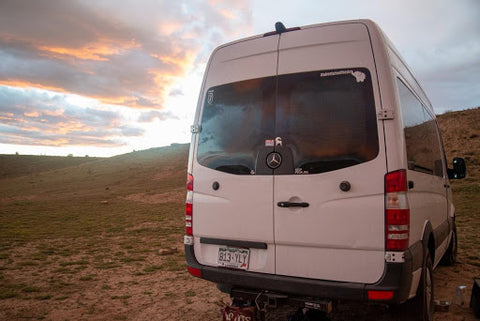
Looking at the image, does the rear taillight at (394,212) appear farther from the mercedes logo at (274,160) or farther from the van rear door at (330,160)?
the mercedes logo at (274,160)

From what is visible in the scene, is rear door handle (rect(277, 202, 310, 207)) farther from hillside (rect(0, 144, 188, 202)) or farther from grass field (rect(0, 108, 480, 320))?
hillside (rect(0, 144, 188, 202))

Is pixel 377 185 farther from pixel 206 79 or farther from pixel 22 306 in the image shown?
pixel 22 306

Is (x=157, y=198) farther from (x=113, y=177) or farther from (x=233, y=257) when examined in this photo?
(x=113, y=177)

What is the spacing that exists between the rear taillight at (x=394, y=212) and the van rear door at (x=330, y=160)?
0.05 meters

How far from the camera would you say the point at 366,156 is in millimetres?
3188

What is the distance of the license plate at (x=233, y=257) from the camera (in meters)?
3.70

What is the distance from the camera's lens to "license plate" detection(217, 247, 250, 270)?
3699 mm

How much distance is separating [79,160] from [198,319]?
86.8 meters

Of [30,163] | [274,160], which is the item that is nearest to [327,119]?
[274,160]

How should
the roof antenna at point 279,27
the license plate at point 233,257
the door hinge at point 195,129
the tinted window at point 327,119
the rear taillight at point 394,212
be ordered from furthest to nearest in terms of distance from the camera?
1. the door hinge at point 195,129
2. the roof antenna at point 279,27
3. the license plate at point 233,257
4. the tinted window at point 327,119
5. the rear taillight at point 394,212

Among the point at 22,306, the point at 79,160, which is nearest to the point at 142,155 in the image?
the point at 79,160

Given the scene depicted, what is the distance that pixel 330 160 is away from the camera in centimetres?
332

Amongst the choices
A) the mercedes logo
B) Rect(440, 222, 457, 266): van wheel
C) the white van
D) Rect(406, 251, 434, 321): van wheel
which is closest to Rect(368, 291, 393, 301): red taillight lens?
the white van

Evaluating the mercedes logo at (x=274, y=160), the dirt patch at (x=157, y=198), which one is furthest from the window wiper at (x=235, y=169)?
the dirt patch at (x=157, y=198)
